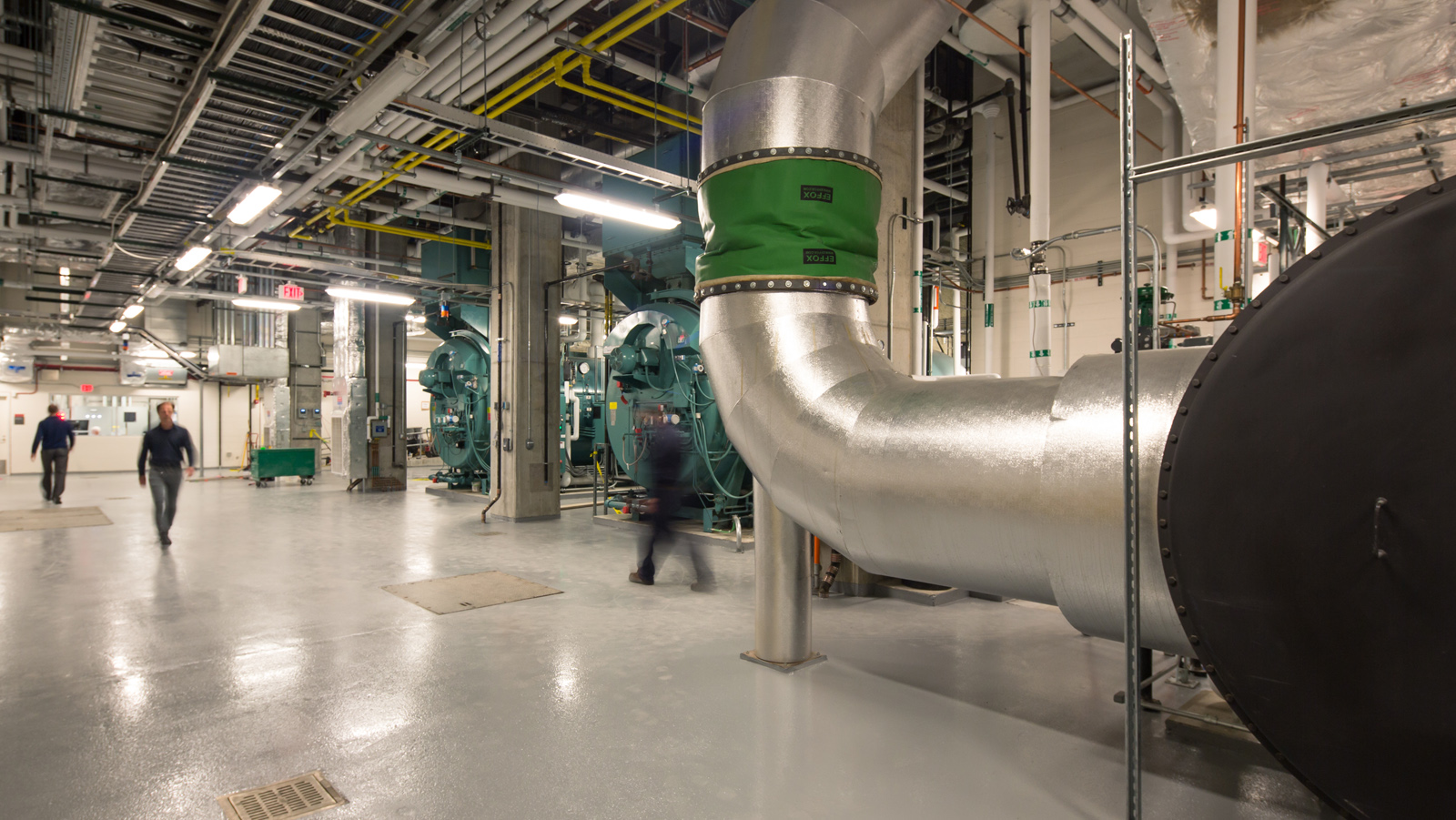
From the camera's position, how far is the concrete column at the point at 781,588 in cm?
407

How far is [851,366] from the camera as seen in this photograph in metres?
3.18

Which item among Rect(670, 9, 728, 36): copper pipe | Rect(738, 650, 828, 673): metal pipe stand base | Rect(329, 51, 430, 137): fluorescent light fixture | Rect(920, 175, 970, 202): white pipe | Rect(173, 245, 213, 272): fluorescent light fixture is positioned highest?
Rect(920, 175, 970, 202): white pipe

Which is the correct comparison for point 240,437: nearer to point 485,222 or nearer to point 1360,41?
point 485,222

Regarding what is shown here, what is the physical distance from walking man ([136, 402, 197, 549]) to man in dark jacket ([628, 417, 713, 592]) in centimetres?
524

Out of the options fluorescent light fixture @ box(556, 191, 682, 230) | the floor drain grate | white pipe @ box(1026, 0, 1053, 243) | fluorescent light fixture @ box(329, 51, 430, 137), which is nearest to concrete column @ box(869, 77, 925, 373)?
white pipe @ box(1026, 0, 1053, 243)

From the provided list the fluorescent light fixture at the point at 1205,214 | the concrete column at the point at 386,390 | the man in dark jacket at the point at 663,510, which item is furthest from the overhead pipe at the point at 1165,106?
the concrete column at the point at 386,390

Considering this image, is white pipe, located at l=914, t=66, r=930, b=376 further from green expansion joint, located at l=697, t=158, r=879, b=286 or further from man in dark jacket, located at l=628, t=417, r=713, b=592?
green expansion joint, located at l=697, t=158, r=879, b=286

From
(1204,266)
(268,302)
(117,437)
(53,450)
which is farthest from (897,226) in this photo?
(117,437)

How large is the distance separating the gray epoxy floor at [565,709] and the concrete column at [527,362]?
366 centimetres

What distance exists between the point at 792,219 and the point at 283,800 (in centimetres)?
301

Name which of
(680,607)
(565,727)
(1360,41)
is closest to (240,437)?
(680,607)

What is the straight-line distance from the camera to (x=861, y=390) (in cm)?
305

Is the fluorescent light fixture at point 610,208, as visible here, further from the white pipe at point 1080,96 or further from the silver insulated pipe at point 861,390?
the white pipe at point 1080,96

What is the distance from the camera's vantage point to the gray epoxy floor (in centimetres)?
274
